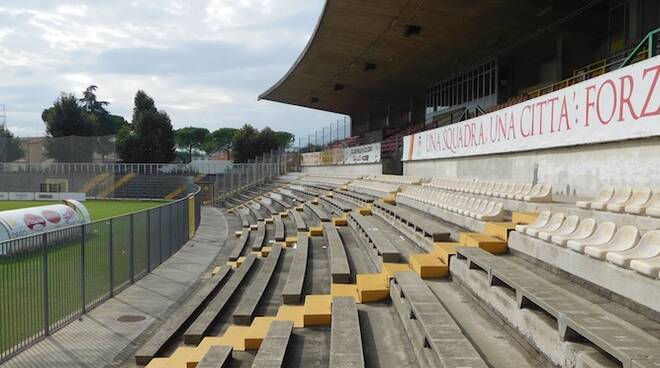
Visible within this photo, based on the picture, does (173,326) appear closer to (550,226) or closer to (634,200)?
(550,226)

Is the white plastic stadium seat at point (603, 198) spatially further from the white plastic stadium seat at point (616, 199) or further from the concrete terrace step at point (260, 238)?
the concrete terrace step at point (260, 238)

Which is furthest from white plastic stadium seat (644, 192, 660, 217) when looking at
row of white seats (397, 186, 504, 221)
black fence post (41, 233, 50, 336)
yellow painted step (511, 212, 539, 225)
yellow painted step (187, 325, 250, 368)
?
black fence post (41, 233, 50, 336)

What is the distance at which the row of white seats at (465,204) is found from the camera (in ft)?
22.1

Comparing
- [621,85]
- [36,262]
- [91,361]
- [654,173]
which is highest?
[621,85]

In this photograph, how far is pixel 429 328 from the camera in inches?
143

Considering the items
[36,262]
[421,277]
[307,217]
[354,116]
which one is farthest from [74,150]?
[421,277]

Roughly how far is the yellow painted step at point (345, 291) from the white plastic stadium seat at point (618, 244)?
251 centimetres

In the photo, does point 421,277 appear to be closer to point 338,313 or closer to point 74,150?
point 338,313

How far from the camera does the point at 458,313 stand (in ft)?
14.1

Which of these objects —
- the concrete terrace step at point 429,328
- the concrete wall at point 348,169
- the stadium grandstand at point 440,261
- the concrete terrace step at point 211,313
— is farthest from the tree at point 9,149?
the concrete terrace step at point 429,328

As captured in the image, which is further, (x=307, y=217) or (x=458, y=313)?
(x=307, y=217)

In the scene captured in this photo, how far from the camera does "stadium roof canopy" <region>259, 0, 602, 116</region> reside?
56.6 ft

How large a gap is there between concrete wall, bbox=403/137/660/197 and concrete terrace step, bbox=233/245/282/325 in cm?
515

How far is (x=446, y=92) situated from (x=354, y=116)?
2244 centimetres
